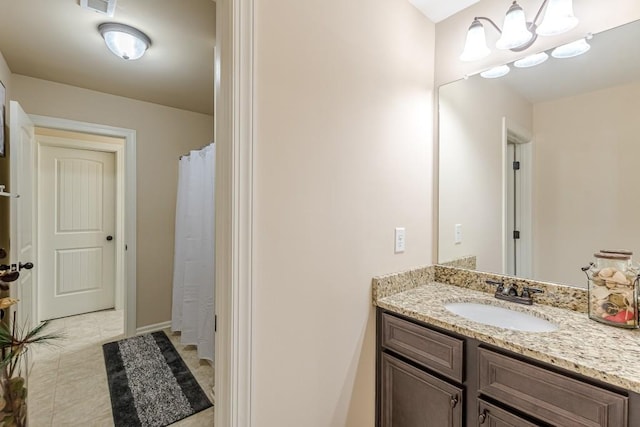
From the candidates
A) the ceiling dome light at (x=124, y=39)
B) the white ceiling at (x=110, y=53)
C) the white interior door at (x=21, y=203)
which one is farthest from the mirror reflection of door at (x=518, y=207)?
the white interior door at (x=21, y=203)

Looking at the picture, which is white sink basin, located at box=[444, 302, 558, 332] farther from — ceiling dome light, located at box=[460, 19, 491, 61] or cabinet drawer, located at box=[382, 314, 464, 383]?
ceiling dome light, located at box=[460, 19, 491, 61]

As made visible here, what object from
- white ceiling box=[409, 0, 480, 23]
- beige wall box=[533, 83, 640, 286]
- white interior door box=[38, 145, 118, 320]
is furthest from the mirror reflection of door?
white interior door box=[38, 145, 118, 320]

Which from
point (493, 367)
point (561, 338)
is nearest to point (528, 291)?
point (561, 338)

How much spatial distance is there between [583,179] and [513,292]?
1.90 ft

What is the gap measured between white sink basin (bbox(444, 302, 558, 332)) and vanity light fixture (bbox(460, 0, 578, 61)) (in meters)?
1.22

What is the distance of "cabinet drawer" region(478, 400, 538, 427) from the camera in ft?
3.00

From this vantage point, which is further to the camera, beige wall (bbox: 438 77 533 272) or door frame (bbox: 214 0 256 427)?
beige wall (bbox: 438 77 533 272)

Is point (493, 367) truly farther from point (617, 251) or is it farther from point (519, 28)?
point (519, 28)

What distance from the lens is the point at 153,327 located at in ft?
10.0

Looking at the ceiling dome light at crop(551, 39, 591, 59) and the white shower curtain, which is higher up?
the ceiling dome light at crop(551, 39, 591, 59)

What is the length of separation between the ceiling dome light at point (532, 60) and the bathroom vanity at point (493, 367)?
104cm

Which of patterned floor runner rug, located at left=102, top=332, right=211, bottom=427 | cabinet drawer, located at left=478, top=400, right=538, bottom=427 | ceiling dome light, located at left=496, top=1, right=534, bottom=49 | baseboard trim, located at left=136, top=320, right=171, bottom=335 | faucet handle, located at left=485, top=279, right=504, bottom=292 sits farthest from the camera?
baseboard trim, located at left=136, top=320, right=171, bottom=335

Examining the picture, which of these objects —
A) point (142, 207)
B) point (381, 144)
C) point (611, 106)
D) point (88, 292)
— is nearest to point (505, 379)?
point (381, 144)

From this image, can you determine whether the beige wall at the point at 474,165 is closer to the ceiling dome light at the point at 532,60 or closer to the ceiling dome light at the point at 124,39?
the ceiling dome light at the point at 532,60
